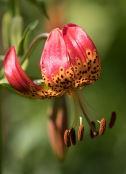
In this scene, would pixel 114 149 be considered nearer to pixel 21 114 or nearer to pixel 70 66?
pixel 21 114

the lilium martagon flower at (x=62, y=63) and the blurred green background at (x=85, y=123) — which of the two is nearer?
the lilium martagon flower at (x=62, y=63)

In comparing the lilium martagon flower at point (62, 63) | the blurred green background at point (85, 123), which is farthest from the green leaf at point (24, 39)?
the blurred green background at point (85, 123)

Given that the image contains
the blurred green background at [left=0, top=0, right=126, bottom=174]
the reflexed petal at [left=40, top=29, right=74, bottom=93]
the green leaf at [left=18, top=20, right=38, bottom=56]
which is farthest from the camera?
the blurred green background at [left=0, top=0, right=126, bottom=174]

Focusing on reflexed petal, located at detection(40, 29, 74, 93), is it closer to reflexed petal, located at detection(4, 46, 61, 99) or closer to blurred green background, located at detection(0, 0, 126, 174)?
reflexed petal, located at detection(4, 46, 61, 99)

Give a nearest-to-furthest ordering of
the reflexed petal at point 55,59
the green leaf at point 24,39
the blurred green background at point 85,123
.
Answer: the reflexed petal at point 55,59 → the green leaf at point 24,39 → the blurred green background at point 85,123

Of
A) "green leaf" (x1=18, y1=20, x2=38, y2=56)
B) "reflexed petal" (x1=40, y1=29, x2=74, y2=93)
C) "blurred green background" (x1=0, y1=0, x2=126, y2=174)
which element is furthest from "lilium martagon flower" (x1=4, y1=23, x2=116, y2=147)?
"blurred green background" (x1=0, y1=0, x2=126, y2=174)

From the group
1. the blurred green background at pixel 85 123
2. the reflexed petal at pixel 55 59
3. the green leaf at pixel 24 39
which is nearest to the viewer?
the reflexed petal at pixel 55 59

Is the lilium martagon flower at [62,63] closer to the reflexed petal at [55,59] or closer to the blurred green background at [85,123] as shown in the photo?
the reflexed petal at [55,59]
